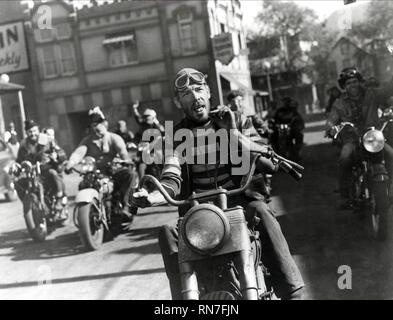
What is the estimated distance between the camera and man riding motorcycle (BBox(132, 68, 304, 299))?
9.98ft

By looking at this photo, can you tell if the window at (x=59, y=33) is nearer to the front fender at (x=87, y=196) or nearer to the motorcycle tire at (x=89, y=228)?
the front fender at (x=87, y=196)

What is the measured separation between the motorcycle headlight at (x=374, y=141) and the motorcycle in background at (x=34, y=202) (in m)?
4.70

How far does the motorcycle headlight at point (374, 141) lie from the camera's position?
4988 millimetres

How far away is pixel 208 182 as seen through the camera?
3309 mm

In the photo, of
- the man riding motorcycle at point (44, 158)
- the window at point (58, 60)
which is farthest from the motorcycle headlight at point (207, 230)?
the window at point (58, 60)

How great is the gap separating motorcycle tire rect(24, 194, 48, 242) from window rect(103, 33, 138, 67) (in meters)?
16.4

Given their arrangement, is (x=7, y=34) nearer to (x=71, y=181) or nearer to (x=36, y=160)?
(x=36, y=160)

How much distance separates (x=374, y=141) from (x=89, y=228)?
350 cm

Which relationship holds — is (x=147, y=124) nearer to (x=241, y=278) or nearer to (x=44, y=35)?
(x=241, y=278)

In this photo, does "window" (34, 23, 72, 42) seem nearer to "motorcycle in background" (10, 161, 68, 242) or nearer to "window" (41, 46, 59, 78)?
"window" (41, 46, 59, 78)

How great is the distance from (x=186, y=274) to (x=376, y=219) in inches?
129

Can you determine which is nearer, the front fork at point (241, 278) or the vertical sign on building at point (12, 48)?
the front fork at point (241, 278)

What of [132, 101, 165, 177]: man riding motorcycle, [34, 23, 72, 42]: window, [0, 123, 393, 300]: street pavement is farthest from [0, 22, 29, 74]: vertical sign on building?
[34, 23, 72, 42]: window

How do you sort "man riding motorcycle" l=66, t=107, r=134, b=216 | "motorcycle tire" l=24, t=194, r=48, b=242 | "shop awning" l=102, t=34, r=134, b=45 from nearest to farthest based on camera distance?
"man riding motorcycle" l=66, t=107, r=134, b=216, "motorcycle tire" l=24, t=194, r=48, b=242, "shop awning" l=102, t=34, r=134, b=45
